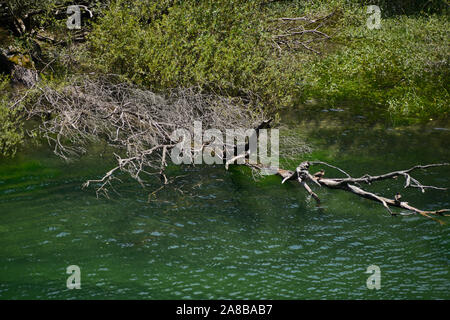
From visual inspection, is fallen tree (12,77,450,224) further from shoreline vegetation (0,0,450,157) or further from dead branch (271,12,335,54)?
dead branch (271,12,335,54)

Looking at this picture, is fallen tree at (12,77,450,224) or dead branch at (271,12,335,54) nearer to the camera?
fallen tree at (12,77,450,224)

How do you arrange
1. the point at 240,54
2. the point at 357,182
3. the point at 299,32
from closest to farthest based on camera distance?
the point at 357,182, the point at 240,54, the point at 299,32

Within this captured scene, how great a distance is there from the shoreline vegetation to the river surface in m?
2.46

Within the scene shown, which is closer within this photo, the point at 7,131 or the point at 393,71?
the point at 7,131

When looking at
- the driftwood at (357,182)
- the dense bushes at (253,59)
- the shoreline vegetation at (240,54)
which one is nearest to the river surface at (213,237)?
the driftwood at (357,182)

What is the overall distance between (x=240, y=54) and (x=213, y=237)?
6536mm

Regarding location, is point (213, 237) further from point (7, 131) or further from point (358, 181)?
point (7, 131)

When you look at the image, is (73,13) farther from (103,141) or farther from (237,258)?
(237,258)

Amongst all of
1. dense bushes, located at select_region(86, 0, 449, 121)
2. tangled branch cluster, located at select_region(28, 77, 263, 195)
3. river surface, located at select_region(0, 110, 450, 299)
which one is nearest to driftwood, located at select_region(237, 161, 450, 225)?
river surface, located at select_region(0, 110, 450, 299)

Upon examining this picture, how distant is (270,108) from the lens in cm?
1711

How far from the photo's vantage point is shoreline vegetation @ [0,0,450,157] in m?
16.2

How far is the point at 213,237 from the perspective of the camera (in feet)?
38.1

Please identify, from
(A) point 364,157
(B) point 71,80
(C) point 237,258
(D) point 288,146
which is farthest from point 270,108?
(C) point 237,258

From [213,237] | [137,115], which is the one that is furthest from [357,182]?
[137,115]
